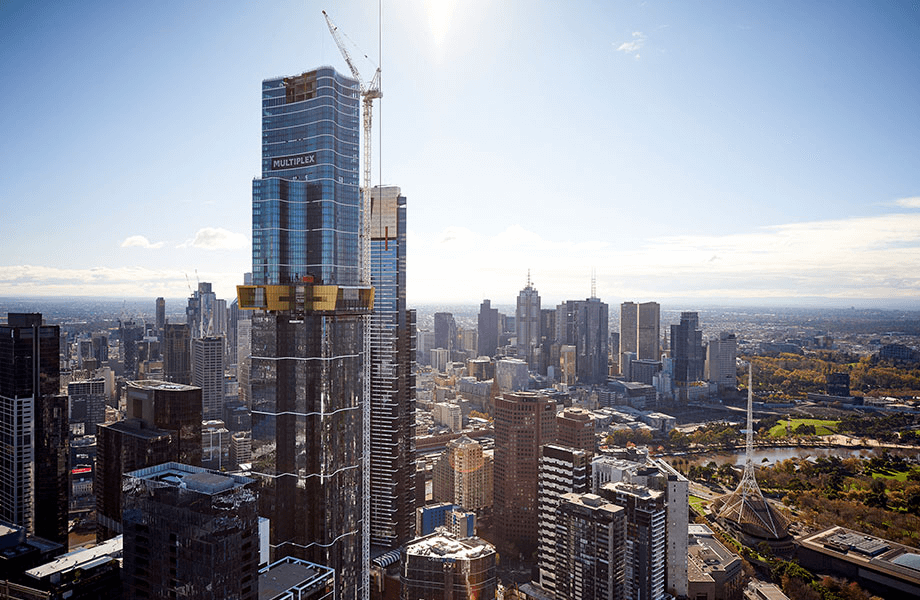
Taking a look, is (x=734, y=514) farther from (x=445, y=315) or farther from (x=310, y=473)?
(x=445, y=315)

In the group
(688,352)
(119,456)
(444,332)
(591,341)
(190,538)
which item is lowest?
(119,456)

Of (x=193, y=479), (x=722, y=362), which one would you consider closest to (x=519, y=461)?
(x=193, y=479)

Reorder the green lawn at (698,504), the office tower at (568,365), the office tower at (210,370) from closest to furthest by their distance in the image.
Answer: the green lawn at (698,504) < the office tower at (210,370) < the office tower at (568,365)

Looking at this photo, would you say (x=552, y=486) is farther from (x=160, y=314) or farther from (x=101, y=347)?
(x=160, y=314)

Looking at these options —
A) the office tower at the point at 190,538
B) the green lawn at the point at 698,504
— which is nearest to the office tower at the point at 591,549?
the office tower at the point at 190,538

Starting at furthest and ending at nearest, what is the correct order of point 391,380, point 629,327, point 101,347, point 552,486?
point 629,327 < point 101,347 < point 391,380 < point 552,486

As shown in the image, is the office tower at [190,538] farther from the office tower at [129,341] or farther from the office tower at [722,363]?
the office tower at [722,363]
